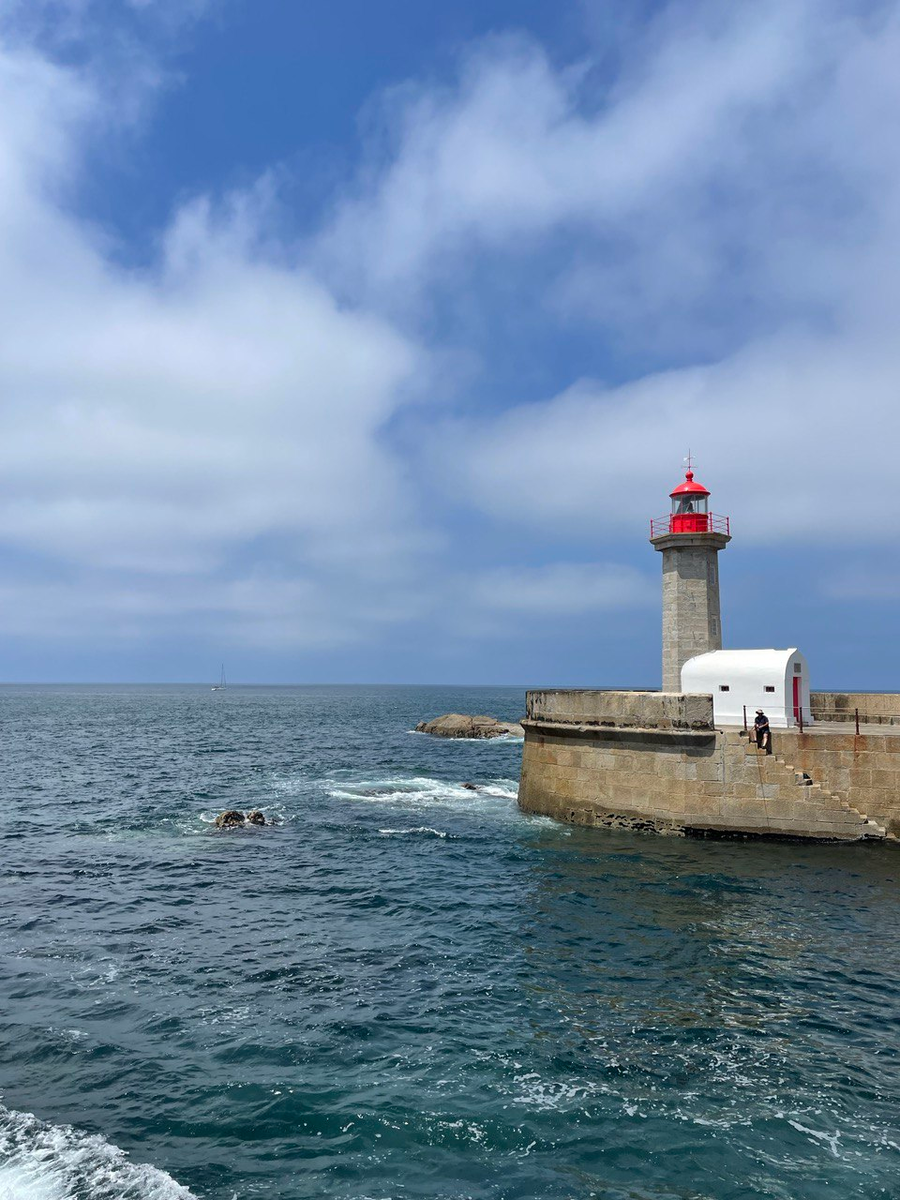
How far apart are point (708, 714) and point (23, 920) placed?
16396 millimetres

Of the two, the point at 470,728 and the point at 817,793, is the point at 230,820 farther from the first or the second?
the point at 470,728

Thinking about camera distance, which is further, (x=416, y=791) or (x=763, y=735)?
(x=416, y=791)

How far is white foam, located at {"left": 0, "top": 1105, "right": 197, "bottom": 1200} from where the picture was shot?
678cm

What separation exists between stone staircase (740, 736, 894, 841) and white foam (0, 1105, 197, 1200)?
16.4 meters

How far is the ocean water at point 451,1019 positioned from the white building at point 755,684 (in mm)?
5272

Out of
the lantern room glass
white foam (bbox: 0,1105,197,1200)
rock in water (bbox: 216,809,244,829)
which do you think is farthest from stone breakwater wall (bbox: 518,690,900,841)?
white foam (bbox: 0,1105,197,1200)

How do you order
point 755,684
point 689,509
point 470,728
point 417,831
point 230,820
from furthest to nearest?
1. point 470,728
2. point 689,509
3. point 230,820
4. point 755,684
5. point 417,831

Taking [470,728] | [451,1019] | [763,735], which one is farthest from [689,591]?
[470,728]

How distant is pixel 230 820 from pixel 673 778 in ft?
44.8

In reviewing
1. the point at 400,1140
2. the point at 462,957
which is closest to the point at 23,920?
the point at 462,957

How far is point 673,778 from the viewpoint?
20.2 m

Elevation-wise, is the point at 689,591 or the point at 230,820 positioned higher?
the point at 689,591

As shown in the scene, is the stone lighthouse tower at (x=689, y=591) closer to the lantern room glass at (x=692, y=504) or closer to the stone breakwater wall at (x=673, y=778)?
the lantern room glass at (x=692, y=504)

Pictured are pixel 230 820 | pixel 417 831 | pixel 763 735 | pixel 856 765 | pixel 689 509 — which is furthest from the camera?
pixel 689 509
